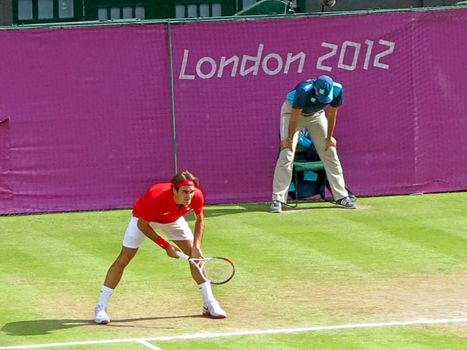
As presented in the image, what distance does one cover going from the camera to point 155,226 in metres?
14.2

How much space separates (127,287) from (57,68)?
17.8 feet

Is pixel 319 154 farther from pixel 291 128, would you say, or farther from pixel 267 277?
pixel 267 277

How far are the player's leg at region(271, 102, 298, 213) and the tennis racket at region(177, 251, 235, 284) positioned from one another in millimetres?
5531

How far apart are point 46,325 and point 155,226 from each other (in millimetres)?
1431

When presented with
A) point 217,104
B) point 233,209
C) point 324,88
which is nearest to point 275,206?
point 233,209

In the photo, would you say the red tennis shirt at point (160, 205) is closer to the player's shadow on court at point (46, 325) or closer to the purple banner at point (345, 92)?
the player's shadow on court at point (46, 325)

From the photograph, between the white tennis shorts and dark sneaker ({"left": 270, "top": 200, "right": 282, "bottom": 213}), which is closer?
the white tennis shorts

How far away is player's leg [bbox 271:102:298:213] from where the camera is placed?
65.4ft

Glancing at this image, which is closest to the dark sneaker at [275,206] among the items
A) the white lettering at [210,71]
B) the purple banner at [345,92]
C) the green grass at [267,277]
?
the green grass at [267,277]

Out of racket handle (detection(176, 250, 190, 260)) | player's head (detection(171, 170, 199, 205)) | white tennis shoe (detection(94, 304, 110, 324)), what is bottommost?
white tennis shoe (detection(94, 304, 110, 324))

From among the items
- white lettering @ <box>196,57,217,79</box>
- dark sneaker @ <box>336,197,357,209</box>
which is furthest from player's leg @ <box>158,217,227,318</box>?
white lettering @ <box>196,57,217,79</box>

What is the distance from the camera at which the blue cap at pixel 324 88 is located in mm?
19109

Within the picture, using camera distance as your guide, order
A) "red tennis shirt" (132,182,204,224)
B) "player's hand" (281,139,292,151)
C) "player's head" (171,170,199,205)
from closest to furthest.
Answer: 1. "player's head" (171,170,199,205)
2. "red tennis shirt" (132,182,204,224)
3. "player's hand" (281,139,292,151)

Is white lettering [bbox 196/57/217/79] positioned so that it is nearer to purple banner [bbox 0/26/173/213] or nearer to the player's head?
purple banner [bbox 0/26/173/213]
